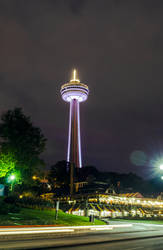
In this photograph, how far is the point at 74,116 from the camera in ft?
441

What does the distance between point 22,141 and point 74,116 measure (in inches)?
3745

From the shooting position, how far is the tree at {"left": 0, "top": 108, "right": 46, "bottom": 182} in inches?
1540

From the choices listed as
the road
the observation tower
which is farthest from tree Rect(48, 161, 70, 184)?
the road

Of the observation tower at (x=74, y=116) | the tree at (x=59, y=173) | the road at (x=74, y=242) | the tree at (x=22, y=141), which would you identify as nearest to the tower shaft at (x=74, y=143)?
the observation tower at (x=74, y=116)

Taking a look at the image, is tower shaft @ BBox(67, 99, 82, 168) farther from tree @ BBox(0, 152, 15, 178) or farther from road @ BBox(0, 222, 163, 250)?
road @ BBox(0, 222, 163, 250)

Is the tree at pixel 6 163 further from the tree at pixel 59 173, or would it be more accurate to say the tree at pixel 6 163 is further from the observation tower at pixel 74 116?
the observation tower at pixel 74 116

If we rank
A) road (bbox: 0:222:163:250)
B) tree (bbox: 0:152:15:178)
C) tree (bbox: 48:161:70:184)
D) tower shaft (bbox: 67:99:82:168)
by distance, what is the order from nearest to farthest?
1. road (bbox: 0:222:163:250)
2. tree (bbox: 0:152:15:178)
3. tree (bbox: 48:161:70:184)
4. tower shaft (bbox: 67:99:82:168)

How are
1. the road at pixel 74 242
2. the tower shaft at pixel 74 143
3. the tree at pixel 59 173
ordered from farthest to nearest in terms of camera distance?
the tower shaft at pixel 74 143, the tree at pixel 59 173, the road at pixel 74 242

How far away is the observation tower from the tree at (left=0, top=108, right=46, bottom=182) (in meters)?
79.4

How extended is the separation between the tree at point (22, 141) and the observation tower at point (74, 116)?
7942 centimetres

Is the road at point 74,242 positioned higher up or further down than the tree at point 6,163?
further down

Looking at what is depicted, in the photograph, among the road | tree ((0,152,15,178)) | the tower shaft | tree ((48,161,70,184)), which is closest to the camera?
the road

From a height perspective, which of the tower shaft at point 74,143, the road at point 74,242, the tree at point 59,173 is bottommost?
the road at point 74,242

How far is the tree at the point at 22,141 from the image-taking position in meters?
39.1
